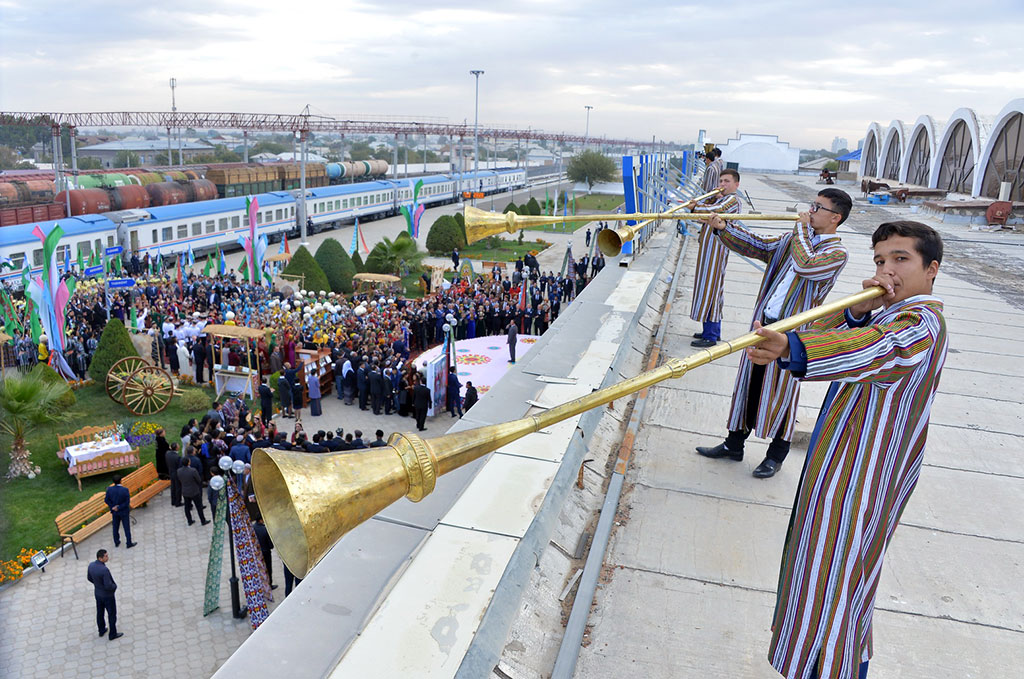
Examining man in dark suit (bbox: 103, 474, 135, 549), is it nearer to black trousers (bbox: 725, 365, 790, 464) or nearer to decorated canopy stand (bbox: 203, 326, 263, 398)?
decorated canopy stand (bbox: 203, 326, 263, 398)

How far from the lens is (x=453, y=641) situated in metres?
2.73

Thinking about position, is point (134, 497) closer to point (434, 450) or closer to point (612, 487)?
point (612, 487)

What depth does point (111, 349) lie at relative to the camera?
47.2ft

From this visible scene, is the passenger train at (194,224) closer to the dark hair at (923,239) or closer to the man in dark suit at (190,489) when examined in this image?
the man in dark suit at (190,489)

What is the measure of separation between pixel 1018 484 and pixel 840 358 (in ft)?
11.1

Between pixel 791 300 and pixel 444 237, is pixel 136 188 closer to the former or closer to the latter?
pixel 444 237

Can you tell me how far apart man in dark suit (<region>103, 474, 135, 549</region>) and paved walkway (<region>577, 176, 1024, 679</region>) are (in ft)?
22.1

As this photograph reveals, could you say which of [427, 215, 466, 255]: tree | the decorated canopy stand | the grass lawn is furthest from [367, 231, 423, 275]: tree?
the grass lawn

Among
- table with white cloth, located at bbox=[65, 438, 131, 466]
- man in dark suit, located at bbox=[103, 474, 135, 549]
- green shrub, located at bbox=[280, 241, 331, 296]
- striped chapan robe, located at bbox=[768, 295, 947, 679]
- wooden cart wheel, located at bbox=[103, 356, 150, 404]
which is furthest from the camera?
green shrub, located at bbox=[280, 241, 331, 296]

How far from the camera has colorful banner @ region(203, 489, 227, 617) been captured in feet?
23.9

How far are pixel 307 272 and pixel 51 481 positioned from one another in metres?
13.0

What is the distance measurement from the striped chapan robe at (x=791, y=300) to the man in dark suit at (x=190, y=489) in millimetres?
7604

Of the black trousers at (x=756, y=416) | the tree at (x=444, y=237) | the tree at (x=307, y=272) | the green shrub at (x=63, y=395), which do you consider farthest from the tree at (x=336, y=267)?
the black trousers at (x=756, y=416)

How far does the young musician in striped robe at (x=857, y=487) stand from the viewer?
2646 millimetres
